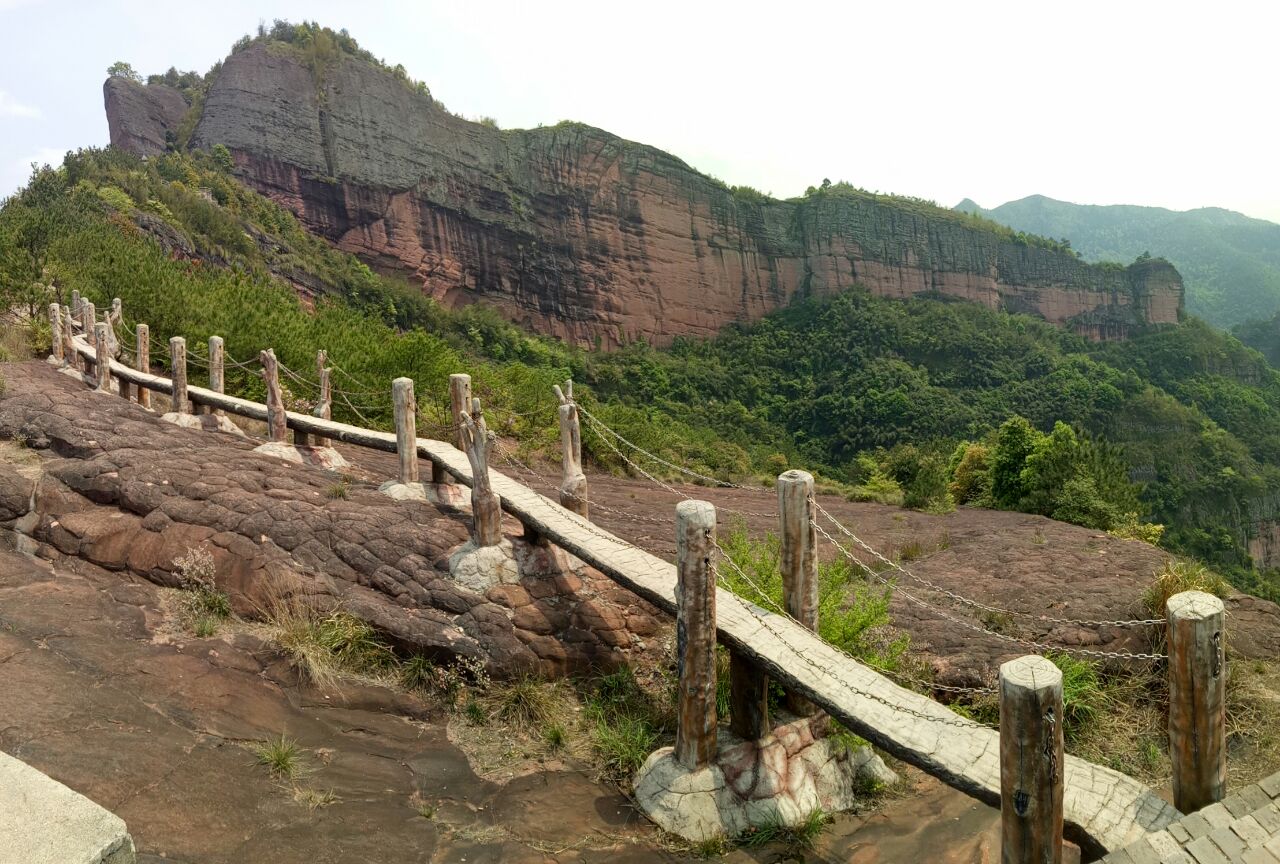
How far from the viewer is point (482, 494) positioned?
260 inches

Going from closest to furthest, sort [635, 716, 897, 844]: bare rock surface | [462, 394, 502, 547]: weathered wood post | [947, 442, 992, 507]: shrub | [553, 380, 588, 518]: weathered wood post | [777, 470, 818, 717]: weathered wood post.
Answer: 1. [635, 716, 897, 844]: bare rock surface
2. [777, 470, 818, 717]: weathered wood post
3. [462, 394, 502, 547]: weathered wood post
4. [553, 380, 588, 518]: weathered wood post
5. [947, 442, 992, 507]: shrub

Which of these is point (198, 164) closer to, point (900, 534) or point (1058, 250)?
point (900, 534)

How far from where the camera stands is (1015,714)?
3379 mm

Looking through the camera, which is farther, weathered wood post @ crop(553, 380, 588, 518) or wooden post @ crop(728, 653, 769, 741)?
weathered wood post @ crop(553, 380, 588, 518)

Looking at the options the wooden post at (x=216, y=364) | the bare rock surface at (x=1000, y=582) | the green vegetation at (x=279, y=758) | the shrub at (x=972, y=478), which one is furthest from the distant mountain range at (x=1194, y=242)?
the green vegetation at (x=279, y=758)

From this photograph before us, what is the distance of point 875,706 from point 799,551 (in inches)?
44.8

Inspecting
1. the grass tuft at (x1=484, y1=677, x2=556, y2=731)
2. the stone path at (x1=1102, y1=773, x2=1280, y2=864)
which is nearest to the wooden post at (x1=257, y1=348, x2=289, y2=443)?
the grass tuft at (x1=484, y1=677, x2=556, y2=731)

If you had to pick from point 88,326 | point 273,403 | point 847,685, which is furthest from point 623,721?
point 88,326

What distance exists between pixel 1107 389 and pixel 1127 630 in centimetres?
4544

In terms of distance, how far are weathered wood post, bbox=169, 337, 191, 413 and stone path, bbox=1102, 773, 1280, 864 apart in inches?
440

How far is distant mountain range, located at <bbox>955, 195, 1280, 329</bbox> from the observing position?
3738 inches

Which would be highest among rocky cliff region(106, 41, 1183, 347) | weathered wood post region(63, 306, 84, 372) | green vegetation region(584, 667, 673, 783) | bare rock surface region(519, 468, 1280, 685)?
rocky cliff region(106, 41, 1183, 347)

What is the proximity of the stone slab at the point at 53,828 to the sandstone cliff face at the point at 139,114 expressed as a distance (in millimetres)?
50616

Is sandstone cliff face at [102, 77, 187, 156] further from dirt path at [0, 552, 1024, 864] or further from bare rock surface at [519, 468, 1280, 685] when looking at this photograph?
dirt path at [0, 552, 1024, 864]
